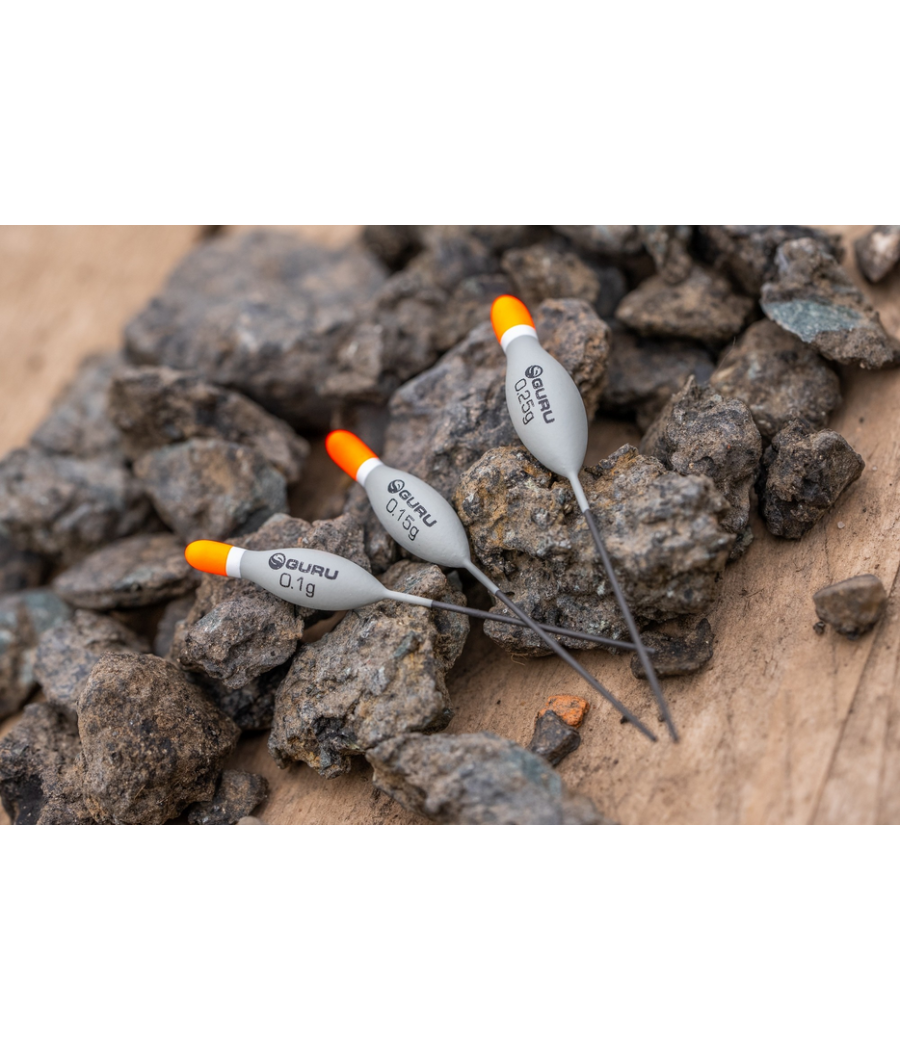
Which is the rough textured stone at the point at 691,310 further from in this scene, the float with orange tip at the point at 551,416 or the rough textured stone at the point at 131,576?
the rough textured stone at the point at 131,576

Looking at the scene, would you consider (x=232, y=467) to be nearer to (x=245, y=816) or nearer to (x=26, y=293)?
(x=245, y=816)

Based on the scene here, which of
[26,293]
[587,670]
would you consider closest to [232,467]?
[587,670]

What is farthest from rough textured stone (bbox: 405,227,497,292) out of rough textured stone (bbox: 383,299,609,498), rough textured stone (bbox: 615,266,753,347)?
rough textured stone (bbox: 615,266,753,347)

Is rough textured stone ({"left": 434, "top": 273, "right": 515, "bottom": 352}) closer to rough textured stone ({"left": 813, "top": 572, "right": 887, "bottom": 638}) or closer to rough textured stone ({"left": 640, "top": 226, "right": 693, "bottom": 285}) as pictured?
rough textured stone ({"left": 640, "top": 226, "right": 693, "bottom": 285})

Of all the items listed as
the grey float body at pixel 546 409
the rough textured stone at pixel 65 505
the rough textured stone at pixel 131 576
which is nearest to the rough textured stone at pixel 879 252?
the grey float body at pixel 546 409

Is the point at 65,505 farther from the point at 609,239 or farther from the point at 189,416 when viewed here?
the point at 609,239

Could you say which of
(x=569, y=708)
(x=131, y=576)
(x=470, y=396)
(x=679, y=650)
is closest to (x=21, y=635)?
(x=131, y=576)
